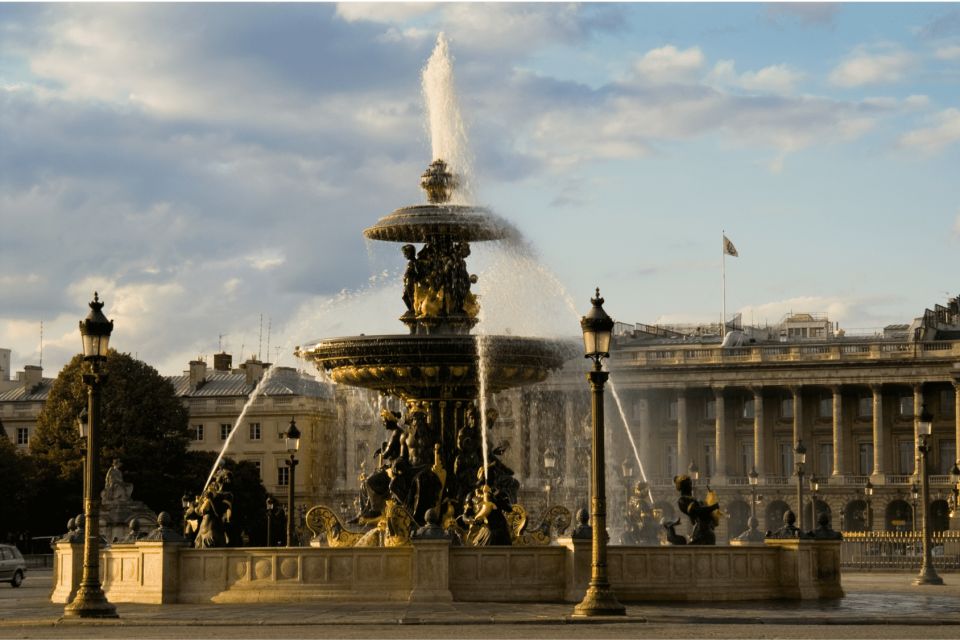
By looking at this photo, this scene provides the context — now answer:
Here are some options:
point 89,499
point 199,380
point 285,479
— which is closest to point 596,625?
point 89,499

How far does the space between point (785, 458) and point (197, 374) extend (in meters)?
40.8

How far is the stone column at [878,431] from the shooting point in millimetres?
134125

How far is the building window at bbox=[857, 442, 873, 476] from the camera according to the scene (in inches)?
5394

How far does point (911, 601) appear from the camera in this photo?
34.9 metres

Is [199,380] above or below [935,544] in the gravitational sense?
above

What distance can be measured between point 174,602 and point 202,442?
101251 millimetres

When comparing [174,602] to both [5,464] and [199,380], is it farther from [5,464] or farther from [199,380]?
[199,380]

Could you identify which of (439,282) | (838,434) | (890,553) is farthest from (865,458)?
(439,282)

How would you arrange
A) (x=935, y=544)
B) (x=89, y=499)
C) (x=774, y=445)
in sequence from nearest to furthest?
(x=89, y=499), (x=935, y=544), (x=774, y=445)

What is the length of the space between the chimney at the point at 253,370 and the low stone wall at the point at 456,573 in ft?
337

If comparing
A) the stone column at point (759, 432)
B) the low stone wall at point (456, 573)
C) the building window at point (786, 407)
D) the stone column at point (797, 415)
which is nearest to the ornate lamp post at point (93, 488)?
the low stone wall at point (456, 573)

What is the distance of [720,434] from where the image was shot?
141250mm

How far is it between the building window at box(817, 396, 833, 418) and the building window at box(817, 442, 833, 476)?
86.0 inches

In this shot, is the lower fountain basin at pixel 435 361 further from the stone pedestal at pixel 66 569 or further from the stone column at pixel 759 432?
the stone column at pixel 759 432
